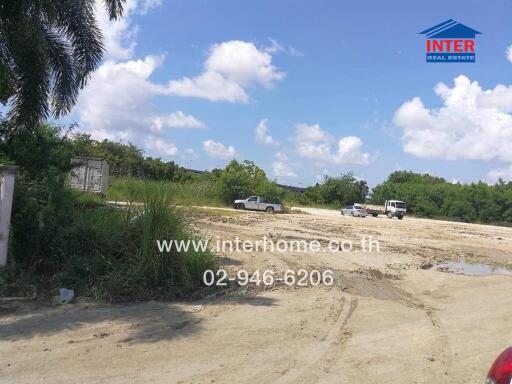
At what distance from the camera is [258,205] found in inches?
1925

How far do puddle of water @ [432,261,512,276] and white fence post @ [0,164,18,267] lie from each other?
10.2 metres

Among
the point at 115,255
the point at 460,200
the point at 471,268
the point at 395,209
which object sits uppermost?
the point at 460,200

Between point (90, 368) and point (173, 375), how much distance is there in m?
0.86

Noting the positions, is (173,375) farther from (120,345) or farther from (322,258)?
(322,258)

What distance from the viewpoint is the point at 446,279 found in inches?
423

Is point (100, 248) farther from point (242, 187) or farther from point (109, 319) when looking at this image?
point (242, 187)

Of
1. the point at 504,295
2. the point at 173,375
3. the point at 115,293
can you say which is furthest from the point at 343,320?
the point at 504,295

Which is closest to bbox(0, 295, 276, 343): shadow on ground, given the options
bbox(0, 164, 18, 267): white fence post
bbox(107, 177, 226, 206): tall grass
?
bbox(0, 164, 18, 267): white fence post

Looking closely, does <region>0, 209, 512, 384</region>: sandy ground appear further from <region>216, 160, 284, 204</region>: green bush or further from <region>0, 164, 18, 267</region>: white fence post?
<region>216, 160, 284, 204</region>: green bush

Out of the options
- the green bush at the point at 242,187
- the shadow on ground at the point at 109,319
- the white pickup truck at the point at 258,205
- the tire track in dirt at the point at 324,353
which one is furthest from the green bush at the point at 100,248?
the green bush at the point at 242,187

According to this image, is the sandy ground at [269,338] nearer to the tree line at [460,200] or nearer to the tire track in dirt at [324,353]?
the tire track in dirt at [324,353]

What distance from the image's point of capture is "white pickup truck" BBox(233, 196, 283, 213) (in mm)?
48594

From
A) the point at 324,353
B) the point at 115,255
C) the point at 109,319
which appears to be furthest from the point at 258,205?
the point at 324,353

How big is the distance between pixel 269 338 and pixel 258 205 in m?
42.9
